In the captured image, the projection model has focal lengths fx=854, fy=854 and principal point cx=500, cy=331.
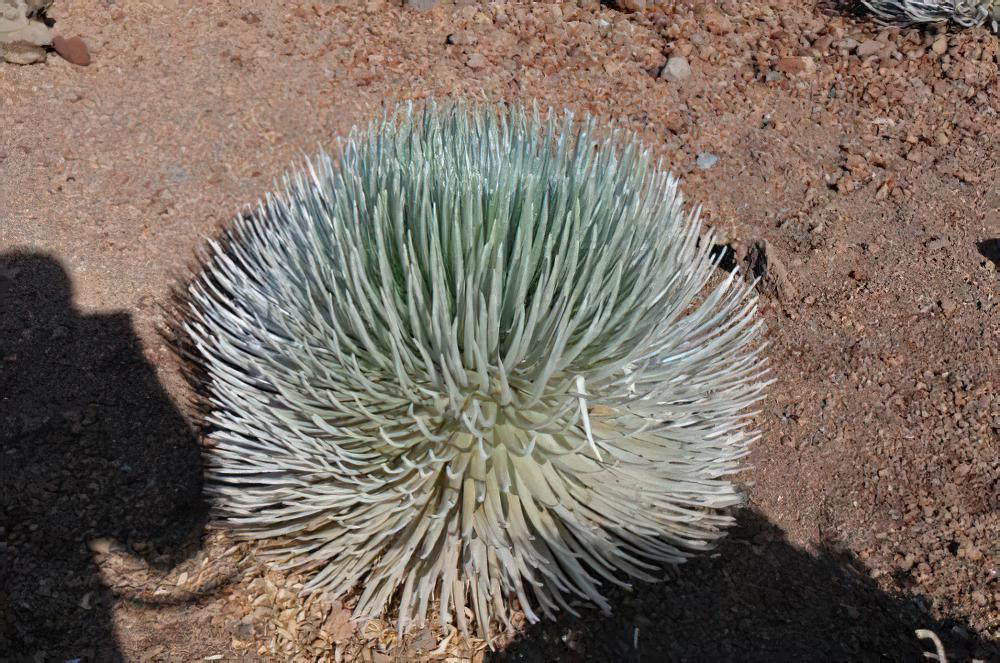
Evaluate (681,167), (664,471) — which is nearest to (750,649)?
(664,471)

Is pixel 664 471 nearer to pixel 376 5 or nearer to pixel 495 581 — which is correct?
pixel 495 581

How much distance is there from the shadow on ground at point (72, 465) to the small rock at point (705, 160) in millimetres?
2489

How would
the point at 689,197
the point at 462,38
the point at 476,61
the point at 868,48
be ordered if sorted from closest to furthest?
the point at 689,197, the point at 476,61, the point at 462,38, the point at 868,48

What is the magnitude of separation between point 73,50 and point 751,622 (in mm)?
3931

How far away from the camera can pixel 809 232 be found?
361 cm

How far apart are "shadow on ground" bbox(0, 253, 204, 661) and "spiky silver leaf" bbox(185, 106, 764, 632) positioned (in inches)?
17.0

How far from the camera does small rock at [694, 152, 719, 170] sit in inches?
154

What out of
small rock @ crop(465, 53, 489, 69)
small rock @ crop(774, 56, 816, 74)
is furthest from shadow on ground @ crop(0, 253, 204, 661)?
small rock @ crop(774, 56, 816, 74)

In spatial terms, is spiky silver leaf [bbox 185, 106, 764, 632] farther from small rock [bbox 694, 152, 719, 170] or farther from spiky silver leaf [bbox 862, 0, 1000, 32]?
spiky silver leaf [bbox 862, 0, 1000, 32]

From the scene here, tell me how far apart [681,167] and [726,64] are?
984 millimetres

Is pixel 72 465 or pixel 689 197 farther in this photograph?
pixel 689 197

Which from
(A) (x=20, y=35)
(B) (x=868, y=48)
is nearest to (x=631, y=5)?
(B) (x=868, y=48)

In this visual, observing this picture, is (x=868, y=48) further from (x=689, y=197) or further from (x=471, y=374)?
(x=471, y=374)

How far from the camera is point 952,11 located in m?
4.56
